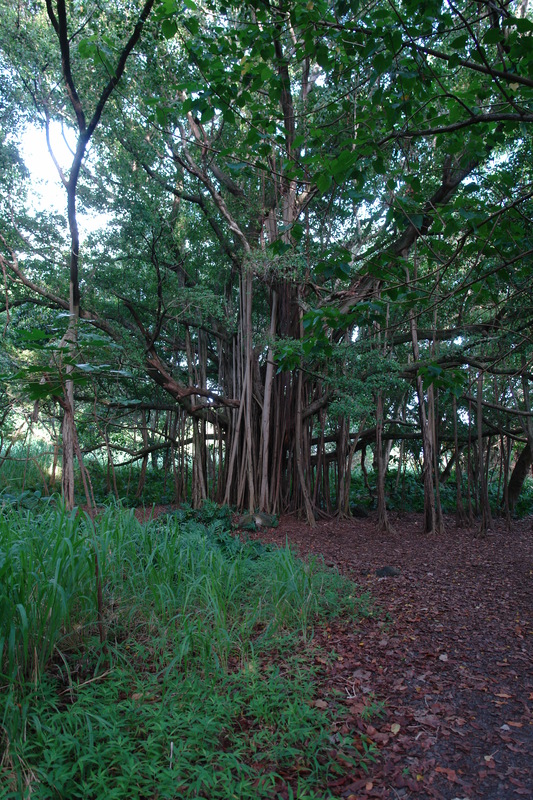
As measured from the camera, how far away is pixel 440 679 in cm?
240

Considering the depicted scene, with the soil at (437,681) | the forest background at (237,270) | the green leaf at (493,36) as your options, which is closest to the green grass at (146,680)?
the soil at (437,681)

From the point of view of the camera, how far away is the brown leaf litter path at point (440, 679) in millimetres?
1755

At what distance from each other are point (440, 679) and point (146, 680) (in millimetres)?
1335

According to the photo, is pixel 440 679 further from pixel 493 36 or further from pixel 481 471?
pixel 481 471

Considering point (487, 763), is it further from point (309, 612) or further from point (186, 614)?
point (186, 614)

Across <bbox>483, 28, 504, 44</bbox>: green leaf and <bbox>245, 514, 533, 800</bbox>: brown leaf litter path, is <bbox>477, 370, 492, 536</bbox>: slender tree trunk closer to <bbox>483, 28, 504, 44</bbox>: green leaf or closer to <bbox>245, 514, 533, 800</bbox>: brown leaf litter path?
<bbox>245, 514, 533, 800</bbox>: brown leaf litter path

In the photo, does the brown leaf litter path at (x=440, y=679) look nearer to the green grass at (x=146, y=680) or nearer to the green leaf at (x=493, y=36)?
the green grass at (x=146, y=680)

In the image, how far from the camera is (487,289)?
117 inches

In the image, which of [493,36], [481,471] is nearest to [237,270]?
[481,471]

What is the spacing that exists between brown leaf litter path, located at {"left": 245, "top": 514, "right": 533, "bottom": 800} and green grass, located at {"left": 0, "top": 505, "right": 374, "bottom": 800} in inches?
6.1

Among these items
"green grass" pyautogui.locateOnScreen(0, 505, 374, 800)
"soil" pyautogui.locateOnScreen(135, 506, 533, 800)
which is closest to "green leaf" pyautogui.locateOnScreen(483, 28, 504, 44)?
"green grass" pyautogui.locateOnScreen(0, 505, 374, 800)

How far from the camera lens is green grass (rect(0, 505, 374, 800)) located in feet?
5.28

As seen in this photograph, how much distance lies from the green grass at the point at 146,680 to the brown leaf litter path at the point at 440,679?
6.1 inches

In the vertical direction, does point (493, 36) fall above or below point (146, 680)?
above
